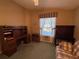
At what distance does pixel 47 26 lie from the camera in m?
6.25

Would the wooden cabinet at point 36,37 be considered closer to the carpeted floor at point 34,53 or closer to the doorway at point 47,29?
the doorway at point 47,29

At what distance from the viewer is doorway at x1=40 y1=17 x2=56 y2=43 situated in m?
6.03

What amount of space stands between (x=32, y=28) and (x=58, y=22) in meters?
1.96

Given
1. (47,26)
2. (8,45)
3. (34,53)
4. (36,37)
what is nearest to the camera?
(8,45)

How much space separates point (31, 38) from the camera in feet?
21.6

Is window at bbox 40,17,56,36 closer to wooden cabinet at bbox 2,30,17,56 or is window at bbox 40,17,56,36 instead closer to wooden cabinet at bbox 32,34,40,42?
wooden cabinet at bbox 32,34,40,42

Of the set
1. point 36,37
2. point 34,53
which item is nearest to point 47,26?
point 36,37

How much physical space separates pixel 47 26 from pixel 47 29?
0.64 ft

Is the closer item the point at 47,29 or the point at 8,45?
the point at 8,45

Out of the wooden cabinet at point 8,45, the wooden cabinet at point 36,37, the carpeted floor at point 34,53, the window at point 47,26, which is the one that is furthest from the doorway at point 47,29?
the wooden cabinet at point 8,45

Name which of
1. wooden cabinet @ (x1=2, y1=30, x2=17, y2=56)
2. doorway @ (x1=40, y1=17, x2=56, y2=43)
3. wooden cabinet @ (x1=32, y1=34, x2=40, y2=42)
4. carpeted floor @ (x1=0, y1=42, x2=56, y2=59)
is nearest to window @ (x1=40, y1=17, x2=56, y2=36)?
doorway @ (x1=40, y1=17, x2=56, y2=43)

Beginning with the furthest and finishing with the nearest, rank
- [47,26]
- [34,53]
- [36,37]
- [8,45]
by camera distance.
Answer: [36,37] < [47,26] < [34,53] < [8,45]

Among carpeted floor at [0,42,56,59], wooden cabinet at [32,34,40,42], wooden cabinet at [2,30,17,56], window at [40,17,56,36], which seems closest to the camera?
carpeted floor at [0,42,56,59]

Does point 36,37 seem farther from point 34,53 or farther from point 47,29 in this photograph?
point 34,53
